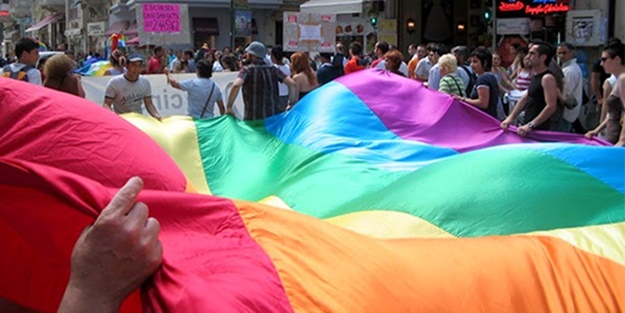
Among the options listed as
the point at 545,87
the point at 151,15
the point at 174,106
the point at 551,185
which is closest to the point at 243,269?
the point at 551,185

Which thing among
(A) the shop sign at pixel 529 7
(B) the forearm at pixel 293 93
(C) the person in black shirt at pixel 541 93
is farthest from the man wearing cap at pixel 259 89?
(A) the shop sign at pixel 529 7

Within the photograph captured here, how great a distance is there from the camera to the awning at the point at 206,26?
112 feet

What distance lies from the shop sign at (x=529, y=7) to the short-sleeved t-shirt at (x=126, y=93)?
35.6 feet

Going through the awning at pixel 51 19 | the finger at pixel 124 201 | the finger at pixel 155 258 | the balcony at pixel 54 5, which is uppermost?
the balcony at pixel 54 5

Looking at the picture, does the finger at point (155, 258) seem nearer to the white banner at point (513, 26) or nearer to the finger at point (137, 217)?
the finger at point (137, 217)

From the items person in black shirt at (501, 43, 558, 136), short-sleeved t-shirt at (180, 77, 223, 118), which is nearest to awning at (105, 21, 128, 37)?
short-sleeved t-shirt at (180, 77, 223, 118)

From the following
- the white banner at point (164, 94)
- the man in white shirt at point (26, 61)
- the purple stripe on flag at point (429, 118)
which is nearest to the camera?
the purple stripe on flag at point (429, 118)

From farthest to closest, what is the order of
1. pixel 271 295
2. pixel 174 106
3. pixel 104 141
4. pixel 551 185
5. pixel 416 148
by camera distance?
1. pixel 174 106
2. pixel 416 148
3. pixel 551 185
4. pixel 104 141
5. pixel 271 295

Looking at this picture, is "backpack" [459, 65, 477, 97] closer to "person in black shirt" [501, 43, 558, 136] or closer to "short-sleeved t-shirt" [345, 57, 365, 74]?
"person in black shirt" [501, 43, 558, 136]

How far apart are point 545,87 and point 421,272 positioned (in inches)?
212

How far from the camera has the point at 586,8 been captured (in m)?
15.3

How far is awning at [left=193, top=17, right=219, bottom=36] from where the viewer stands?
34.2 metres

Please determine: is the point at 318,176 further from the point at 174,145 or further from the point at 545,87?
the point at 545,87

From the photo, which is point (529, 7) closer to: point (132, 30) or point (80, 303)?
point (80, 303)
